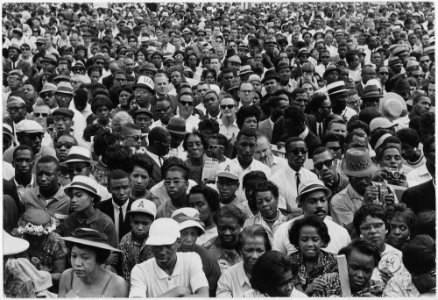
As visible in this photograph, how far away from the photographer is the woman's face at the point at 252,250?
4676mm

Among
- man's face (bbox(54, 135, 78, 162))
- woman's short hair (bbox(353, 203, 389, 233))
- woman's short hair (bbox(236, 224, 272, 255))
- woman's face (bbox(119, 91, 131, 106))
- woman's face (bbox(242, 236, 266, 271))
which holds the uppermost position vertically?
woman's face (bbox(119, 91, 131, 106))

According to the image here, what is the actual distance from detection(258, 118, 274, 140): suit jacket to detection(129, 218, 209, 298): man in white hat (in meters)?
3.96

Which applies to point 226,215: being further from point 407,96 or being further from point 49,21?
point 49,21

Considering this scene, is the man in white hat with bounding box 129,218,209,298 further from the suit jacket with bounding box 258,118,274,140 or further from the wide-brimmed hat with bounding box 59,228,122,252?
the suit jacket with bounding box 258,118,274,140

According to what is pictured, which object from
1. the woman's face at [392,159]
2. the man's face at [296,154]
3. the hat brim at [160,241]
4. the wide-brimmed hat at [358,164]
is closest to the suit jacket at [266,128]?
the man's face at [296,154]

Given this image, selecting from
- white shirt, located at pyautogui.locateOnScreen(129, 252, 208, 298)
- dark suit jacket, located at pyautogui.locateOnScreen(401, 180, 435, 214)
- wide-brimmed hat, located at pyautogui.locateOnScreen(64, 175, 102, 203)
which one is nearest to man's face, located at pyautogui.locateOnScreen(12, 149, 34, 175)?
wide-brimmed hat, located at pyautogui.locateOnScreen(64, 175, 102, 203)

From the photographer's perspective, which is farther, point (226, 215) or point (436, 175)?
point (436, 175)

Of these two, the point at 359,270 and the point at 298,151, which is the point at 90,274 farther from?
the point at 298,151

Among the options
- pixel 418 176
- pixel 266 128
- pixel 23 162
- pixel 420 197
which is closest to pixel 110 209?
pixel 23 162

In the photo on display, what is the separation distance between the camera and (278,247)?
16.5 ft

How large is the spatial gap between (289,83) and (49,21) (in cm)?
954

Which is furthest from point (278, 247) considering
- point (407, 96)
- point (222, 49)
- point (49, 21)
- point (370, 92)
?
point (49, 21)

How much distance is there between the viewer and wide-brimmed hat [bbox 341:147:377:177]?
610 centimetres

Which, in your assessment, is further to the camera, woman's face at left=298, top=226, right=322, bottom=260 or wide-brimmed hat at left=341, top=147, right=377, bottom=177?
wide-brimmed hat at left=341, top=147, right=377, bottom=177
